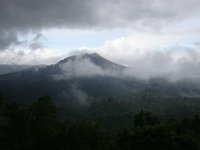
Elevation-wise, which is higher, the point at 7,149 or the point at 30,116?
the point at 30,116

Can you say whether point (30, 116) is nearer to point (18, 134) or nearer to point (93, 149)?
point (18, 134)

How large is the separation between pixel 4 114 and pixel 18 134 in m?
4.08

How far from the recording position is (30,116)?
2037 inches

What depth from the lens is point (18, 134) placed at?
5106cm

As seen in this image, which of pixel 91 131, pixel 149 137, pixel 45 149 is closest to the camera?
pixel 149 137

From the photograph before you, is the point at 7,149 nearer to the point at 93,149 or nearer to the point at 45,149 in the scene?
the point at 45,149

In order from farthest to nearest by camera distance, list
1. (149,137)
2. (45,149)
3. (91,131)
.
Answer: (91,131) < (45,149) < (149,137)

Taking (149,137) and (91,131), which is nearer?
(149,137)

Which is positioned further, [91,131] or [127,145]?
[91,131]

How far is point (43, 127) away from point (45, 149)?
3.60 metres

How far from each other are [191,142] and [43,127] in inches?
917

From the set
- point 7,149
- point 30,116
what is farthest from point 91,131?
point 7,149

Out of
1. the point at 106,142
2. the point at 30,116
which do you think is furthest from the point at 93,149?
the point at 30,116

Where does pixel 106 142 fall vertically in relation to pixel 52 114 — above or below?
below
